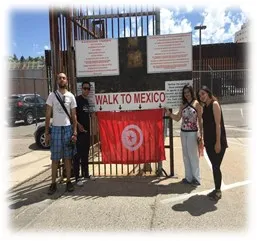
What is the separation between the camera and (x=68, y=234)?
391 cm

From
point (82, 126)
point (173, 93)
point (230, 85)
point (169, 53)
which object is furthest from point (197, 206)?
point (230, 85)

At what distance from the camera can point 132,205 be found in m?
4.72

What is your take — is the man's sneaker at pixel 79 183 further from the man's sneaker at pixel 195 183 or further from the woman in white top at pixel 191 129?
the man's sneaker at pixel 195 183

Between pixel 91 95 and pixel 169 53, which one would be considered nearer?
pixel 169 53

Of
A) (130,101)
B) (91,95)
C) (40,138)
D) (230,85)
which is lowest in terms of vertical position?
(40,138)

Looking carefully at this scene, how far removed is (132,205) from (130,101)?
2.00m

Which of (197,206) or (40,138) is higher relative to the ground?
(40,138)

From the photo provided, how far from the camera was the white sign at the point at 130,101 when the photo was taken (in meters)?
5.91

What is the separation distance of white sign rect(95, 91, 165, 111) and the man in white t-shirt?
732 millimetres

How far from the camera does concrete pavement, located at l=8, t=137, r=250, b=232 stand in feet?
13.4

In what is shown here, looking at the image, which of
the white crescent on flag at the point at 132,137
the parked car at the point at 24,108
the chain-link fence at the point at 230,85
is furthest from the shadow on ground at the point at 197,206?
the chain-link fence at the point at 230,85

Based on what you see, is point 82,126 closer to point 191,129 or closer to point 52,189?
point 52,189

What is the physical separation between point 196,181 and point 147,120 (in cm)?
137

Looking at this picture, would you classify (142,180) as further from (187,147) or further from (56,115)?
(56,115)
